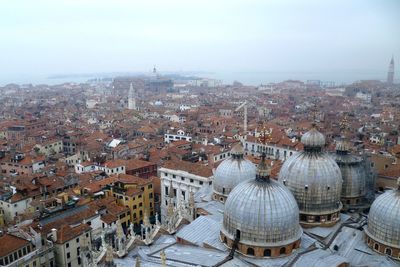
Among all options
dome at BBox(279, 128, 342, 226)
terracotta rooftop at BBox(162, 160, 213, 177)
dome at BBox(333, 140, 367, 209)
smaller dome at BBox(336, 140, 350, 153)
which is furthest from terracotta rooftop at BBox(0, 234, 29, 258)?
smaller dome at BBox(336, 140, 350, 153)

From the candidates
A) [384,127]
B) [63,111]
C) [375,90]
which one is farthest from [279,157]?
[375,90]

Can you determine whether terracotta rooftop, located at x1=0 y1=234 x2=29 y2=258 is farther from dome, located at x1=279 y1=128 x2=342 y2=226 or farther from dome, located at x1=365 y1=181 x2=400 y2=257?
dome, located at x1=365 y1=181 x2=400 y2=257

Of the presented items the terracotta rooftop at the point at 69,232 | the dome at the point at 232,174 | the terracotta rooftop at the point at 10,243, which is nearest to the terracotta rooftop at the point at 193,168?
the dome at the point at 232,174

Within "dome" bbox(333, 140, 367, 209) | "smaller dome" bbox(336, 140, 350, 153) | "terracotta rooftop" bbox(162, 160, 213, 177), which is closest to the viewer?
"dome" bbox(333, 140, 367, 209)

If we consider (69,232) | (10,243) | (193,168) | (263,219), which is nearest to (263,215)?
(263,219)

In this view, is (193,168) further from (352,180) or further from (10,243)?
(10,243)

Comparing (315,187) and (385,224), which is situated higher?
A: (315,187)

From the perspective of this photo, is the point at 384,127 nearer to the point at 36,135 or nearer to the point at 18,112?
the point at 36,135
